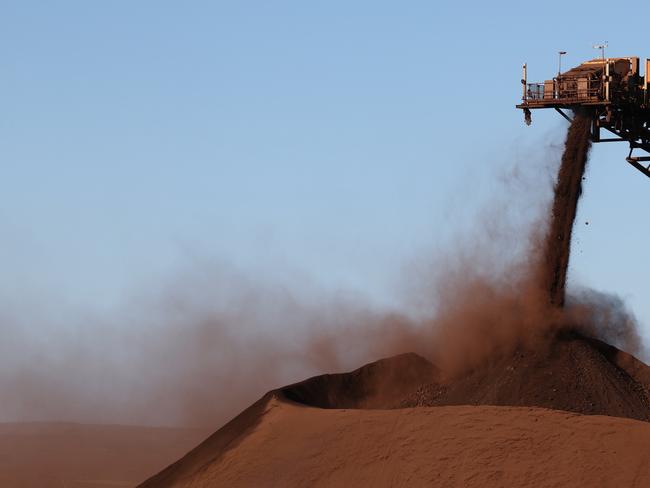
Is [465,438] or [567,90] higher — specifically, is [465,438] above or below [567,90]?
below

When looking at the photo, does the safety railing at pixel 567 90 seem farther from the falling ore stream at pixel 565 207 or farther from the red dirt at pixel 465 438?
the red dirt at pixel 465 438

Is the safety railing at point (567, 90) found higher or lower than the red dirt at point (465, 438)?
higher

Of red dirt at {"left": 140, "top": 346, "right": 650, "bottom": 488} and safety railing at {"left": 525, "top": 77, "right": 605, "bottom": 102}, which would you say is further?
safety railing at {"left": 525, "top": 77, "right": 605, "bottom": 102}

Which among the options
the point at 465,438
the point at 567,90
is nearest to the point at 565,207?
the point at 567,90

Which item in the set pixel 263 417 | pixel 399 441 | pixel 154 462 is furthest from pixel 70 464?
pixel 399 441

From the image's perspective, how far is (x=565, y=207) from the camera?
35750 millimetres

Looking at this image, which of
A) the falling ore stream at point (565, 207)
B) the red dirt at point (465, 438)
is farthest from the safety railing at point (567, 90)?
the red dirt at point (465, 438)

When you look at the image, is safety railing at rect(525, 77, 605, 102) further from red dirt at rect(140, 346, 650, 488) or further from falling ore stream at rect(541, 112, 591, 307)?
red dirt at rect(140, 346, 650, 488)

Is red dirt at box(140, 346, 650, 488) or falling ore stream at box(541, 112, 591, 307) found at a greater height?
falling ore stream at box(541, 112, 591, 307)

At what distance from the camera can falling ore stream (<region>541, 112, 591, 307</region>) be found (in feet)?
117

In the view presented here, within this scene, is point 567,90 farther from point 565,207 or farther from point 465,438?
point 465,438

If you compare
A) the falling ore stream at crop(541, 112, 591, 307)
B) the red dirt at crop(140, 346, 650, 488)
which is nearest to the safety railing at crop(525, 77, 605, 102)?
the falling ore stream at crop(541, 112, 591, 307)

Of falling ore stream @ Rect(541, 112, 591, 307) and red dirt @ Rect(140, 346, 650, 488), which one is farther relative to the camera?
falling ore stream @ Rect(541, 112, 591, 307)

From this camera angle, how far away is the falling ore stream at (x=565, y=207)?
3569cm
